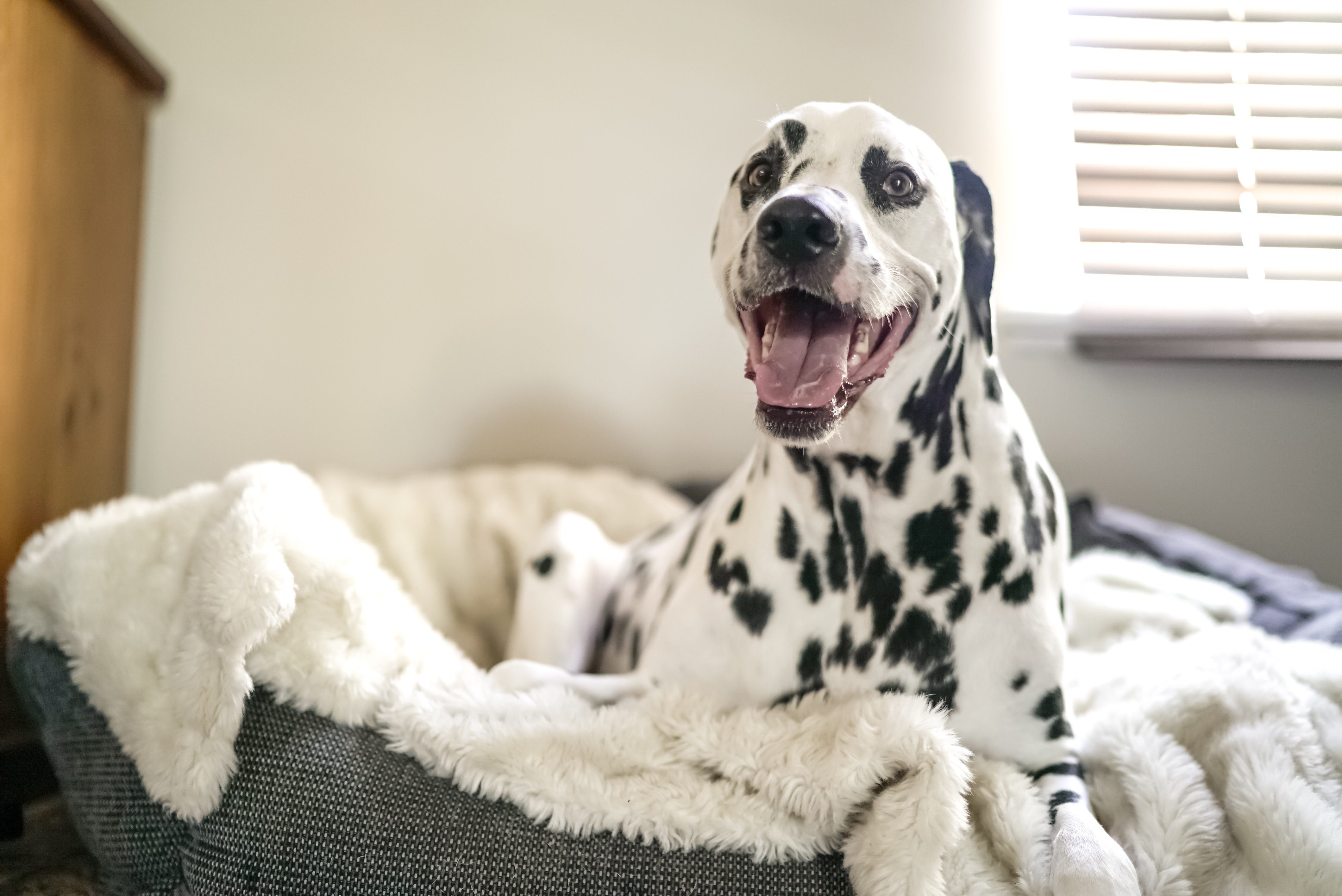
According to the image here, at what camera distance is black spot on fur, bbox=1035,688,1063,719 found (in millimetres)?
1019

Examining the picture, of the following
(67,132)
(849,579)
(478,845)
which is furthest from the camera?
(67,132)

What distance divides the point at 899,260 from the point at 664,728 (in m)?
0.64

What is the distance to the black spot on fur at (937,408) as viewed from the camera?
1038mm

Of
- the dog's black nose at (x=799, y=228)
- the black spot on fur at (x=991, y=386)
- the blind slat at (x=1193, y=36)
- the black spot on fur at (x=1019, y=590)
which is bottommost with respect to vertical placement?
the black spot on fur at (x=1019, y=590)

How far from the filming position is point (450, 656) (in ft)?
3.67

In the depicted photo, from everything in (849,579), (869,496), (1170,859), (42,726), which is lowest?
(42,726)

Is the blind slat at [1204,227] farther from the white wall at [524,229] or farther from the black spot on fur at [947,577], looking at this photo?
the black spot on fur at [947,577]

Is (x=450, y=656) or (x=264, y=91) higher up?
(x=264, y=91)

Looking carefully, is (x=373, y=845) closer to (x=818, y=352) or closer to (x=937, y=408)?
(x=818, y=352)

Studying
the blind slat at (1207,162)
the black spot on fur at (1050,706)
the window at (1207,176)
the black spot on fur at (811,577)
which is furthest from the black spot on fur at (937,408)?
the blind slat at (1207,162)

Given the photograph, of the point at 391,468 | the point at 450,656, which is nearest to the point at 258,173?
the point at 391,468

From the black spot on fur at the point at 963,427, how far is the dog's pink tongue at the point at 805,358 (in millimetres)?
207

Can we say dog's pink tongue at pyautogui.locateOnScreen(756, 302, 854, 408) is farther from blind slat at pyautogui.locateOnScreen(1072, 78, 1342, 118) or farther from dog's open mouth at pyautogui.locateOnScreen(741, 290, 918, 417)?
blind slat at pyautogui.locateOnScreen(1072, 78, 1342, 118)

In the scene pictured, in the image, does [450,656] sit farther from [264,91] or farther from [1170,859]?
[264,91]
